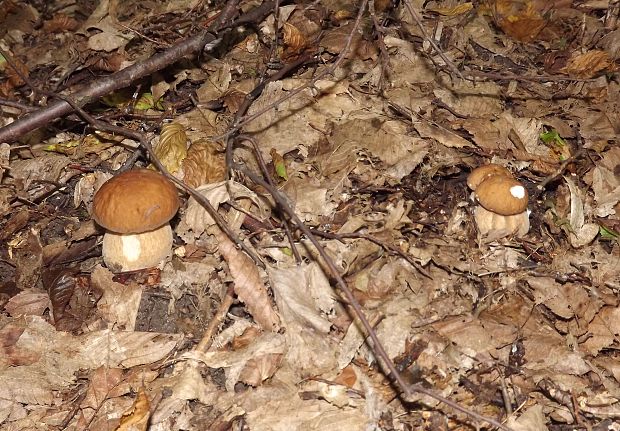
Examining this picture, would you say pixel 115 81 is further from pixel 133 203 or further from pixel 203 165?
pixel 133 203

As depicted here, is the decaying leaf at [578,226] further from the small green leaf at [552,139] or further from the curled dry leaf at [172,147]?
the curled dry leaf at [172,147]

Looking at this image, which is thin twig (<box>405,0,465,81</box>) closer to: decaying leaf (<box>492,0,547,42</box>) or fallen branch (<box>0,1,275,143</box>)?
fallen branch (<box>0,1,275,143</box>)

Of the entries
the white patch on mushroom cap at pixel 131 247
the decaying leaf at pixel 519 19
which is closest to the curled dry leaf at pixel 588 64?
the decaying leaf at pixel 519 19

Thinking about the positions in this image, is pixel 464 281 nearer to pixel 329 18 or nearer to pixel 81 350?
pixel 81 350

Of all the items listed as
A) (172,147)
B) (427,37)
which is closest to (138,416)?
(172,147)

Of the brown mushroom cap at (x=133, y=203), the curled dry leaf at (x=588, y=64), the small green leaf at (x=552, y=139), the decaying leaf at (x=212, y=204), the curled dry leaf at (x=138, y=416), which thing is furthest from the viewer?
the curled dry leaf at (x=588, y=64)

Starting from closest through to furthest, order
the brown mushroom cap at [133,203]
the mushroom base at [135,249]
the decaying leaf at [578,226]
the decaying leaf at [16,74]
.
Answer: the brown mushroom cap at [133,203] → the mushroom base at [135,249] → the decaying leaf at [578,226] → the decaying leaf at [16,74]

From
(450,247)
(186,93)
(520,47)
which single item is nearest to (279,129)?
(186,93)
